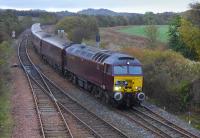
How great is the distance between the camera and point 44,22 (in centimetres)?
13712

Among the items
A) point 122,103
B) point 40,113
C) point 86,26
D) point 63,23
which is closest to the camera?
point 40,113

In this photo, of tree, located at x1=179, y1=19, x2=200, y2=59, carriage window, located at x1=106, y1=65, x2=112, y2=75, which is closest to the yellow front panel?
carriage window, located at x1=106, y1=65, x2=112, y2=75

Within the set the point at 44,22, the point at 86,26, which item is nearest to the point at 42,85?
the point at 86,26

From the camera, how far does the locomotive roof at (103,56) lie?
2651 centimetres

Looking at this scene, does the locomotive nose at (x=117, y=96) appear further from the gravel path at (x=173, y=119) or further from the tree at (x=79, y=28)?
the tree at (x=79, y=28)

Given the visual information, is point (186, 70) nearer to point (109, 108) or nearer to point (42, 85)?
point (109, 108)

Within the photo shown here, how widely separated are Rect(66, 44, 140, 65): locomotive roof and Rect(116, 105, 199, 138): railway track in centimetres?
278

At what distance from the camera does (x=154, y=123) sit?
23.0 m

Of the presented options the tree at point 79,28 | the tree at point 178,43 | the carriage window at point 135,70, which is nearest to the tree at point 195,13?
the tree at point 178,43

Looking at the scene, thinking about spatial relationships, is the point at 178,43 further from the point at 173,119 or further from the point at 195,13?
the point at 173,119

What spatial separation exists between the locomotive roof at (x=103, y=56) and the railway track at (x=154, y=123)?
2.78m

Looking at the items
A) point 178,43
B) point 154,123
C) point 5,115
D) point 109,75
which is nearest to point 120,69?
point 109,75

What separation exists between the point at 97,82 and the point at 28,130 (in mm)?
8443

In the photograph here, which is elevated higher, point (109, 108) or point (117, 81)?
point (117, 81)
